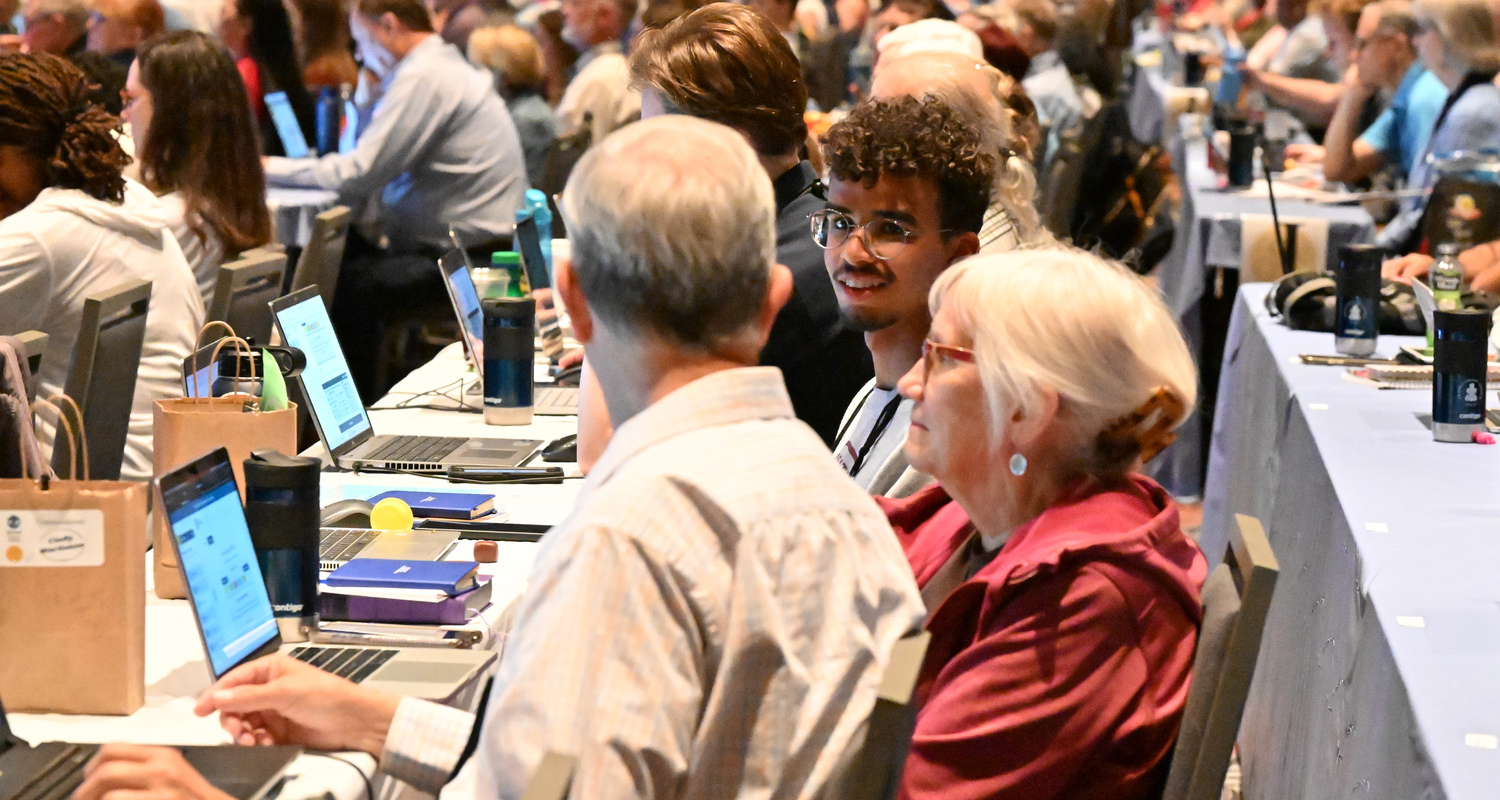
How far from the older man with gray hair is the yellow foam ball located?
3.89ft

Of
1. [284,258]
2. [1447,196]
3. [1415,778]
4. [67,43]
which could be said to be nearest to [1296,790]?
[1415,778]

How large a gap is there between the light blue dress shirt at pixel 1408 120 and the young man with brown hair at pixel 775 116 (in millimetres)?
3838

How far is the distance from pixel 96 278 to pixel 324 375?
76 centimetres

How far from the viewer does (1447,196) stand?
15.5ft

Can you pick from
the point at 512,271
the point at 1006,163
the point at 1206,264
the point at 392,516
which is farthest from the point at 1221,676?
the point at 1206,264

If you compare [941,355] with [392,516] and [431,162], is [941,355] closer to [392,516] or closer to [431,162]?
[392,516]

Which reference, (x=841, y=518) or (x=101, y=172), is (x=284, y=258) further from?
(x=841, y=518)

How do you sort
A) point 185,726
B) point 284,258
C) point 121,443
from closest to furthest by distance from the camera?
point 185,726
point 121,443
point 284,258

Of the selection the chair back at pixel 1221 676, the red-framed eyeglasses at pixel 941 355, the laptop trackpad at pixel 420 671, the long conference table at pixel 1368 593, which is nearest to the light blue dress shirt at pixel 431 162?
the long conference table at pixel 1368 593

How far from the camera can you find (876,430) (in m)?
2.28

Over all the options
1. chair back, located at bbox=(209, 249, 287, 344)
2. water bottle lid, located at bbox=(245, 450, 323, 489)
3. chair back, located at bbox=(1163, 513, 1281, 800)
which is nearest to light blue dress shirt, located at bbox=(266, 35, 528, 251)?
chair back, located at bbox=(209, 249, 287, 344)

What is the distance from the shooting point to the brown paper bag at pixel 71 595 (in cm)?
167

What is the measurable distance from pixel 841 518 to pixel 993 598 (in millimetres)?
361

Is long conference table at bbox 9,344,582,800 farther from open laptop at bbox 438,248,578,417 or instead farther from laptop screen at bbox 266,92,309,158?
laptop screen at bbox 266,92,309,158
